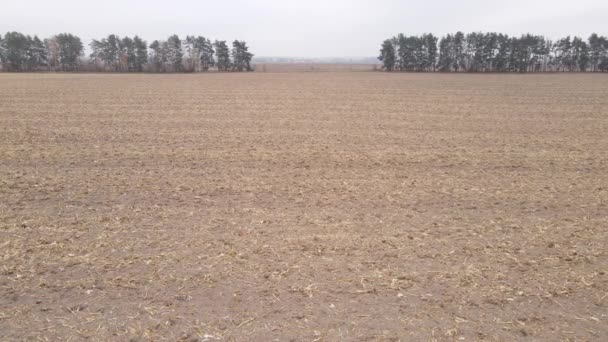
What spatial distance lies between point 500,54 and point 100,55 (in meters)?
99.9

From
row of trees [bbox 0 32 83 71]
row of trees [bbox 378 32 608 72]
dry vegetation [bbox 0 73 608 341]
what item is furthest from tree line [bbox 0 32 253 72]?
dry vegetation [bbox 0 73 608 341]

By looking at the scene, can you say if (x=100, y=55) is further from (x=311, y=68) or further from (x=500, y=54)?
(x=500, y=54)

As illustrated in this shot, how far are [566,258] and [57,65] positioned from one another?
11767 cm

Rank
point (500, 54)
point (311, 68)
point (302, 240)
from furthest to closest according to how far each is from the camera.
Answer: point (311, 68) → point (500, 54) → point (302, 240)

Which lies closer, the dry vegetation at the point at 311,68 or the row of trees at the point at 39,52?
the row of trees at the point at 39,52

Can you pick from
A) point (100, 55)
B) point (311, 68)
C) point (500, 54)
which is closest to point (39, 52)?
point (100, 55)

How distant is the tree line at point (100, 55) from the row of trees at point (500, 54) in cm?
4517

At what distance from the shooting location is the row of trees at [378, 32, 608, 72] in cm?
9344

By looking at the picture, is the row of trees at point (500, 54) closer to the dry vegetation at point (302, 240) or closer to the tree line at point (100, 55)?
the tree line at point (100, 55)

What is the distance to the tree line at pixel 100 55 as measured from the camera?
95.5m

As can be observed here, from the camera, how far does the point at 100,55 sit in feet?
338

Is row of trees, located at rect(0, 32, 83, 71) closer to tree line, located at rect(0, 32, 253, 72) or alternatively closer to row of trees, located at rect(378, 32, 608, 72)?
tree line, located at rect(0, 32, 253, 72)

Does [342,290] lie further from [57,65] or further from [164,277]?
[57,65]

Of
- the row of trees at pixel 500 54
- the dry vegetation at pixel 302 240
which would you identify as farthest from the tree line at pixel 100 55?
the dry vegetation at pixel 302 240
